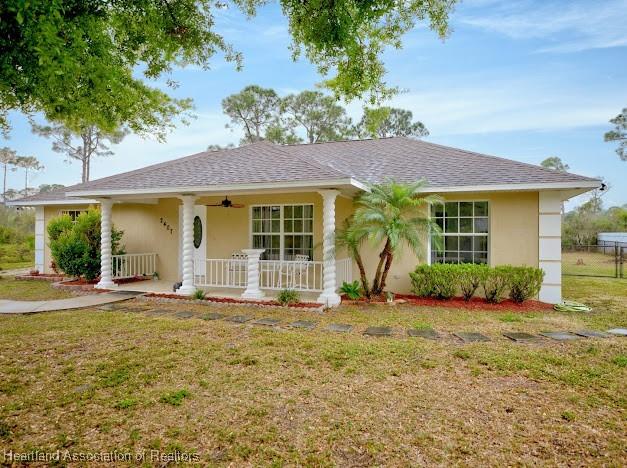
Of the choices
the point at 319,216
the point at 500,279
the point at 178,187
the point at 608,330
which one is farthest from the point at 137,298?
the point at 608,330

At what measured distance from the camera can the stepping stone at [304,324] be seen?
6.73m

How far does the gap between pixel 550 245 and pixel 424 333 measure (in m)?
4.95

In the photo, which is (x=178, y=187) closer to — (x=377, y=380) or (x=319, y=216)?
(x=319, y=216)

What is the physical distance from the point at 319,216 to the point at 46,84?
741 centimetres

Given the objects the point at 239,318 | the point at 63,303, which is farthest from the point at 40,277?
the point at 239,318

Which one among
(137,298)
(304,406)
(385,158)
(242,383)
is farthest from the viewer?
(385,158)

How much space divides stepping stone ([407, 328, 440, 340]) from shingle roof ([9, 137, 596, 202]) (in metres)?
3.45

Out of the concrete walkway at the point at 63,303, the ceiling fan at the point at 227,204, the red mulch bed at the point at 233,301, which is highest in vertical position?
the ceiling fan at the point at 227,204

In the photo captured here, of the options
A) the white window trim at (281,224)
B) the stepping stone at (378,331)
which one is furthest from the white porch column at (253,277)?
the stepping stone at (378,331)

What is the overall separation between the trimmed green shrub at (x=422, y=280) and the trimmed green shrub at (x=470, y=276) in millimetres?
720

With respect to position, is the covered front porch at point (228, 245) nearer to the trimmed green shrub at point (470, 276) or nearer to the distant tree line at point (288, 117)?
the trimmed green shrub at point (470, 276)

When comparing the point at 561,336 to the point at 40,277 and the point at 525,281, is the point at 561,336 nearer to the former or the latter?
the point at 525,281

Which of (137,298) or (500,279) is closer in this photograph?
(500,279)

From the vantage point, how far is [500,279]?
872cm
